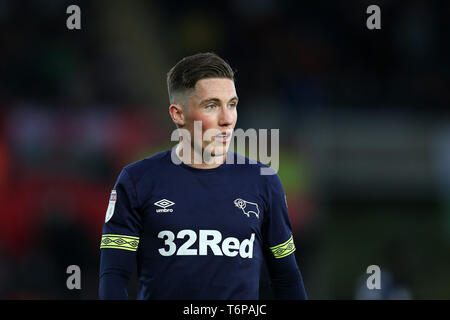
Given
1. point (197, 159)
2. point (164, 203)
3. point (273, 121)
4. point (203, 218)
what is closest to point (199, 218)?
point (203, 218)

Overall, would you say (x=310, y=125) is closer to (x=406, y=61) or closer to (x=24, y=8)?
(x=406, y=61)

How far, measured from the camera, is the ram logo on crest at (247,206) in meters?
4.07

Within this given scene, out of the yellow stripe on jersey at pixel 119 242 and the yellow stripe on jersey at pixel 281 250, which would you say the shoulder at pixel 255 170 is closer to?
the yellow stripe on jersey at pixel 281 250

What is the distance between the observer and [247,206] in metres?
4.09

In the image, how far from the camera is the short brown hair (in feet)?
13.3

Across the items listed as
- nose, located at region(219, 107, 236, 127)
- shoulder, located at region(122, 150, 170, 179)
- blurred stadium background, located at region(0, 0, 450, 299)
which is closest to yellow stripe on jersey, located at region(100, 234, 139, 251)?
shoulder, located at region(122, 150, 170, 179)

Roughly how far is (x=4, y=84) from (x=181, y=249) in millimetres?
9373

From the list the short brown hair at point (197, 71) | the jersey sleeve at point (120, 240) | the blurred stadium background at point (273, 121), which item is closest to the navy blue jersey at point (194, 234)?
the jersey sleeve at point (120, 240)

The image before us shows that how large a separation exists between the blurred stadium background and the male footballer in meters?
5.13

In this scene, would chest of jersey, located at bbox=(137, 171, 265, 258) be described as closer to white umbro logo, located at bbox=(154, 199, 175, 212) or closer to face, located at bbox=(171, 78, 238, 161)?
white umbro logo, located at bbox=(154, 199, 175, 212)

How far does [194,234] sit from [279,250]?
0.54 m

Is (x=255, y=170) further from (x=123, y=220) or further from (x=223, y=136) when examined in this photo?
(x=123, y=220)

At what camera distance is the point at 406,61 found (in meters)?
15.1

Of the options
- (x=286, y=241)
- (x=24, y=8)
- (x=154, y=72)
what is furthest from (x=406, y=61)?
(x=286, y=241)
